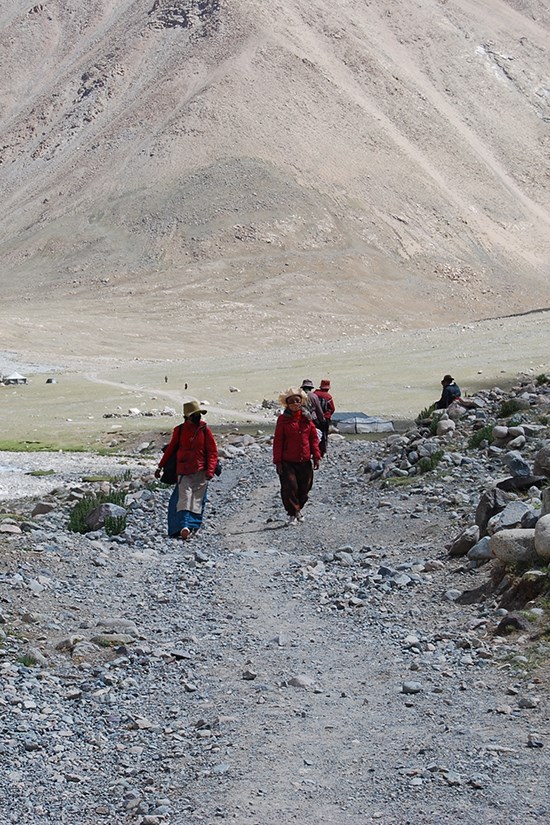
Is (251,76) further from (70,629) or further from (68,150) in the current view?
(70,629)

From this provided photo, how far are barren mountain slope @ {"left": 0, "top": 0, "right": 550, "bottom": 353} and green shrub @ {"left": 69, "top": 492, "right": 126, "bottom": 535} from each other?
47.5m

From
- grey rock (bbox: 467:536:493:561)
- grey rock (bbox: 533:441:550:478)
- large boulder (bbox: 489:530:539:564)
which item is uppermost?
grey rock (bbox: 533:441:550:478)

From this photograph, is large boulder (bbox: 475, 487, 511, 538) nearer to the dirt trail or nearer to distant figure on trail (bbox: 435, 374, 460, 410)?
the dirt trail

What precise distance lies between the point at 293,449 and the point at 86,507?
2508 millimetres

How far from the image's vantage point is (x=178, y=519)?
41.7 feet

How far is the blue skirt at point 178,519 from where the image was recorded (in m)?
12.7

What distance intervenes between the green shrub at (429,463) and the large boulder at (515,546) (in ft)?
18.7

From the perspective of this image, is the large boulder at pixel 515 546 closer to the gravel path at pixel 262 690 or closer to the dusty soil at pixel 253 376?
the gravel path at pixel 262 690

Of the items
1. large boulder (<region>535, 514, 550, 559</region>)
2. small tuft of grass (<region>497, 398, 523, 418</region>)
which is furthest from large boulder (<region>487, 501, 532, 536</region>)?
small tuft of grass (<region>497, 398, 523, 418</region>)

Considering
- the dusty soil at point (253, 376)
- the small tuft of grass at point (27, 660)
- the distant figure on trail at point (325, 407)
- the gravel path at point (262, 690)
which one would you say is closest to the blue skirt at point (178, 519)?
the gravel path at point (262, 690)

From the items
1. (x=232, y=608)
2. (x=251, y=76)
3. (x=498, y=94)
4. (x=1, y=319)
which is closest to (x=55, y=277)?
(x=1, y=319)

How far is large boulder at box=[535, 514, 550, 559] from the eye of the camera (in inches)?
334

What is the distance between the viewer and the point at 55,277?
80938 mm

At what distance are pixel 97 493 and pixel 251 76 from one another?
8629 centimetres
